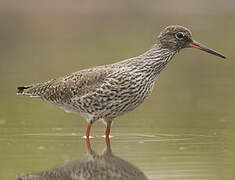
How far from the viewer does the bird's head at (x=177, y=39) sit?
476 inches

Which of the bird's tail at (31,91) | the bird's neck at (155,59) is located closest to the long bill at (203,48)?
the bird's neck at (155,59)

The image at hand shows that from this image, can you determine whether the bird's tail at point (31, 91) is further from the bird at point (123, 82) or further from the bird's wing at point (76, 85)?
the bird at point (123, 82)

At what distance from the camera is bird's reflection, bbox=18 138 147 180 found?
368 inches

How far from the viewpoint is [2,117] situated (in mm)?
14047

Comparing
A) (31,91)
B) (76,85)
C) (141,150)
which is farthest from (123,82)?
(31,91)

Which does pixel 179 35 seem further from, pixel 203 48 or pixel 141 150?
pixel 141 150

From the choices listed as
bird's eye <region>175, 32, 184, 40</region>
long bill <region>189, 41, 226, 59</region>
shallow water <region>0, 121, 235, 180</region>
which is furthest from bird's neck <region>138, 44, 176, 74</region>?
shallow water <region>0, 121, 235, 180</region>

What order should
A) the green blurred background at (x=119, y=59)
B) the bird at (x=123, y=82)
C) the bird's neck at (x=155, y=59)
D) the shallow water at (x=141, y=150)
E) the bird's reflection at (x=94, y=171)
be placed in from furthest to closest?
the bird's neck at (x=155, y=59)
the bird at (x=123, y=82)
the green blurred background at (x=119, y=59)
the shallow water at (x=141, y=150)
the bird's reflection at (x=94, y=171)

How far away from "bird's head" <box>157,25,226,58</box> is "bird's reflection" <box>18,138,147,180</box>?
7.98 ft

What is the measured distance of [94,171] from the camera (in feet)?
31.8

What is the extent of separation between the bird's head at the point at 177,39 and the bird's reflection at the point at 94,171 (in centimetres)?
243

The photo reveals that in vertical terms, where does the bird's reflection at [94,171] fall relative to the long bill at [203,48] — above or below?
below

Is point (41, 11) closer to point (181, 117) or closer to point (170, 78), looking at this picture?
point (170, 78)

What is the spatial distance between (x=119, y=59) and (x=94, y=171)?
1365cm
